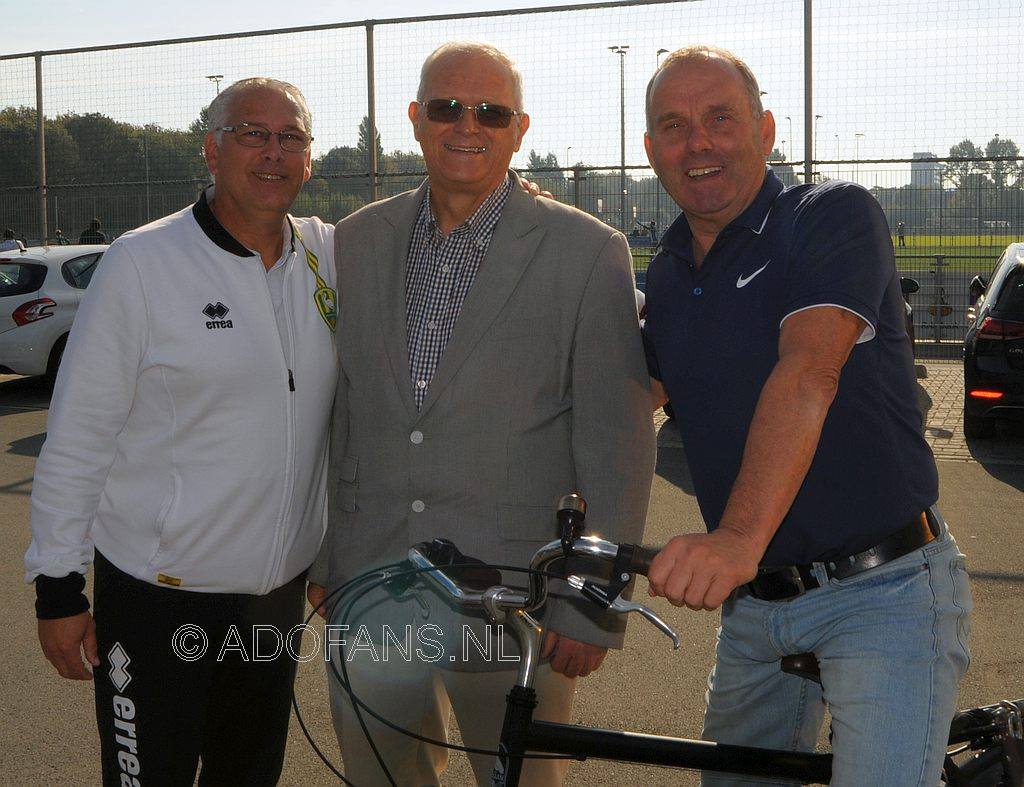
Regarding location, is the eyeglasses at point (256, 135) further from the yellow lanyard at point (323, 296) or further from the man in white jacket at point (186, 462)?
the yellow lanyard at point (323, 296)

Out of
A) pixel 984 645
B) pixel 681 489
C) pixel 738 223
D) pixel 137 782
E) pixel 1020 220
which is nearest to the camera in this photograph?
pixel 738 223

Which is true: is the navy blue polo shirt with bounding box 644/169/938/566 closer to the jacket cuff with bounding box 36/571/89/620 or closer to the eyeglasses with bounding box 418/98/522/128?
the eyeglasses with bounding box 418/98/522/128

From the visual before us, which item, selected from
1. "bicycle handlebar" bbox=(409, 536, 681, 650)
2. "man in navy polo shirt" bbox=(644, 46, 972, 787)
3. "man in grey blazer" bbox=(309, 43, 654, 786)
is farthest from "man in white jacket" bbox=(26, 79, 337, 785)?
"man in navy polo shirt" bbox=(644, 46, 972, 787)

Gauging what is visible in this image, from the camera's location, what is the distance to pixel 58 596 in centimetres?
275

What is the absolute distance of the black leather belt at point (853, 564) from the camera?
2.38 m

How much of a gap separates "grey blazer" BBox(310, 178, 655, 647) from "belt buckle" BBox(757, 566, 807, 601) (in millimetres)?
500

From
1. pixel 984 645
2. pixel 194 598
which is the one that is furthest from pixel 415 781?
pixel 984 645

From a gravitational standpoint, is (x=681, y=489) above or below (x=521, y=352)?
below

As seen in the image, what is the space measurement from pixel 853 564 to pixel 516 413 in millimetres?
929

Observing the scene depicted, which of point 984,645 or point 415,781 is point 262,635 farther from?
point 984,645

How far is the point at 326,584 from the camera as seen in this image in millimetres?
3139

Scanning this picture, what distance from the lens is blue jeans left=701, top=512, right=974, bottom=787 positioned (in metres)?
2.25

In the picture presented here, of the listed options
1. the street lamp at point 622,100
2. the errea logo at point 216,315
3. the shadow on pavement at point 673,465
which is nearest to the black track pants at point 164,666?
the errea logo at point 216,315

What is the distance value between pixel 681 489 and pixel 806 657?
5.81 m
